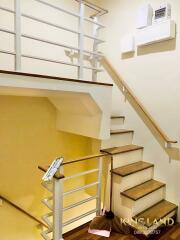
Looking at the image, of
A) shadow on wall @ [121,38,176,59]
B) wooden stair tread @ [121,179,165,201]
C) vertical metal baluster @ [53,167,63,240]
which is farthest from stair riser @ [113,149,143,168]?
shadow on wall @ [121,38,176,59]

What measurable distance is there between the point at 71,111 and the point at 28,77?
1250 millimetres

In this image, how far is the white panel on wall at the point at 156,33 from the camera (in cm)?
260

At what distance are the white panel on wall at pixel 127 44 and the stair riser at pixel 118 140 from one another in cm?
133

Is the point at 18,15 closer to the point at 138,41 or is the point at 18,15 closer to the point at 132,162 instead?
the point at 138,41

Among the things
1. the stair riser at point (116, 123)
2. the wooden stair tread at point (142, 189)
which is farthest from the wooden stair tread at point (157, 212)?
the stair riser at point (116, 123)

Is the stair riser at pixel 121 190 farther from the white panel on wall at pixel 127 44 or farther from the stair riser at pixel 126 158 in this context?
the white panel on wall at pixel 127 44

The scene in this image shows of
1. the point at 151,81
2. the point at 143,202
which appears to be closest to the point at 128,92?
the point at 151,81

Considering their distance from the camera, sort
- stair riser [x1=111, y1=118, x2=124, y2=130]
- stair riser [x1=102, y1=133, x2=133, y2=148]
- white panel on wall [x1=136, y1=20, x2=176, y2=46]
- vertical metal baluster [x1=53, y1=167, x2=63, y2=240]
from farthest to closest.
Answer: stair riser [x1=111, y1=118, x2=124, y2=130] < stair riser [x1=102, y1=133, x2=133, y2=148] < white panel on wall [x1=136, y1=20, x2=176, y2=46] < vertical metal baluster [x1=53, y1=167, x2=63, y2=240]

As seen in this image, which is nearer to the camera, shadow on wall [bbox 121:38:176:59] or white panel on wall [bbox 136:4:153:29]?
shadow on wall [bbox 121:38:176:59]

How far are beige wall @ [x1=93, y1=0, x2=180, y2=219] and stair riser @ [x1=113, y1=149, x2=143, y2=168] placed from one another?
0.11 meters

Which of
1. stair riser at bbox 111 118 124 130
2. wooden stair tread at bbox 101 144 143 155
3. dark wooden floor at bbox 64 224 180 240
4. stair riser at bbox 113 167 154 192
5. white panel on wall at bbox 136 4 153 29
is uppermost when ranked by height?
white panel on wall at bbox 136 4 153 29

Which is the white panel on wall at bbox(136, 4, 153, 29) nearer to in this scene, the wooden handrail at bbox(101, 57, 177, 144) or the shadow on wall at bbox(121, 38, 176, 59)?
the shadow on wall at bbox(121, 38, 176, 59)

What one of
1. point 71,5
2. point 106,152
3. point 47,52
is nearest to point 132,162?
point 106,152

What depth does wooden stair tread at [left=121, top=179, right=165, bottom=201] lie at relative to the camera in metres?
2.37
